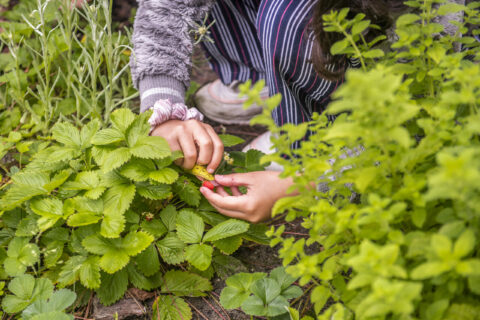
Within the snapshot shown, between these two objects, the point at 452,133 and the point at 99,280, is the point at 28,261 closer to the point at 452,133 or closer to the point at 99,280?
the point at 99,280

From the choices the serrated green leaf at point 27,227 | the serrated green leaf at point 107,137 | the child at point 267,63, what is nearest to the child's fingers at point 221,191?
the child at point 267,63

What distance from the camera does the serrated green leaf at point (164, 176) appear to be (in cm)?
124

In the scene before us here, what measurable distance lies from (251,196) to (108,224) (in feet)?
1.43

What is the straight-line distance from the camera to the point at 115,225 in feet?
3.95

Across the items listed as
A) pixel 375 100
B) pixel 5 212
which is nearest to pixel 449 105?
pixel 375 100

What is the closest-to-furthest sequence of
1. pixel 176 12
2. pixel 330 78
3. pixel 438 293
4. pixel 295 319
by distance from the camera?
→ pixel 438 293, pixel 295 319, pixel 330 78, pixel 176 12

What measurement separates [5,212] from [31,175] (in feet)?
0.55

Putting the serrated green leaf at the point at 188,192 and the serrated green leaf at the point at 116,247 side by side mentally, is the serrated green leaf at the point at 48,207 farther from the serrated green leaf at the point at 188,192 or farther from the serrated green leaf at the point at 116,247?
the serrated green leaf at the point at 188,192

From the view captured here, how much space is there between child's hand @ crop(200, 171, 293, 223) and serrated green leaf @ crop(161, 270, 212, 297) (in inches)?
9.2

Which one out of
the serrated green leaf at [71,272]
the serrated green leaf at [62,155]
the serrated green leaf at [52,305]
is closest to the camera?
the serrated green leaf at [52,305]

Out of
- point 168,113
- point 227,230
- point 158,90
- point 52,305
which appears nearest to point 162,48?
point 158,90

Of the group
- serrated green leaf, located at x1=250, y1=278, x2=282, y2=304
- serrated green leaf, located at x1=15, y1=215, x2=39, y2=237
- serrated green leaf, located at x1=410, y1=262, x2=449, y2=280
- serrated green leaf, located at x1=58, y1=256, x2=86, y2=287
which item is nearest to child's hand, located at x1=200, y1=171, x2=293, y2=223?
serrated green leaf, located at x1=250, y1=278, x2=282, y2=304

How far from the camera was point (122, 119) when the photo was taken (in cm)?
133

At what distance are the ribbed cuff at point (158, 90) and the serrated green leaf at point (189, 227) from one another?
0.47 m
